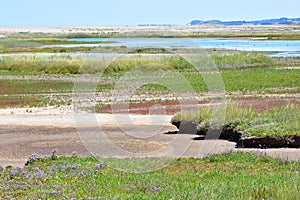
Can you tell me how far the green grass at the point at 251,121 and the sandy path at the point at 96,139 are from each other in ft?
2.20

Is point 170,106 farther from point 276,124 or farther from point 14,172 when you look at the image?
point 14,172

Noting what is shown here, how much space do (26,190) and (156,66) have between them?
3518 centimetres

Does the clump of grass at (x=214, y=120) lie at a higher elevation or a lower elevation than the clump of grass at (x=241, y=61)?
higher

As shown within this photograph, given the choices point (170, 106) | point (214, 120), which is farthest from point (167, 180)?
point (170, 106)

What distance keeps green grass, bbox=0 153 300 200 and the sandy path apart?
2.01 m

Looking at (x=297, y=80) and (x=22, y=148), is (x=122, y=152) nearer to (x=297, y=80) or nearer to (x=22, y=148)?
(x=22, y=148)

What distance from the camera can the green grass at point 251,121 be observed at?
714 inches

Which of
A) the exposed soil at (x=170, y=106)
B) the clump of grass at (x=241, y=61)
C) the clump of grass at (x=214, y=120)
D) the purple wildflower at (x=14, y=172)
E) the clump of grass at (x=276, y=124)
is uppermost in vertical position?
the purple wildflower at (x=14, y=172)

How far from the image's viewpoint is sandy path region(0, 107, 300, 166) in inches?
687

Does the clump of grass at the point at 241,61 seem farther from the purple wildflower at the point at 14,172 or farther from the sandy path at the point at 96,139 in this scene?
the purple wildflower at the point at 14,172

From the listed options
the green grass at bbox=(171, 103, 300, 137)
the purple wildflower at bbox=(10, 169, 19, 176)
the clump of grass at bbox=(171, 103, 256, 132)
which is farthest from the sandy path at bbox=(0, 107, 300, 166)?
the purple wildflower at bbox=(10, 169, 19, 176)

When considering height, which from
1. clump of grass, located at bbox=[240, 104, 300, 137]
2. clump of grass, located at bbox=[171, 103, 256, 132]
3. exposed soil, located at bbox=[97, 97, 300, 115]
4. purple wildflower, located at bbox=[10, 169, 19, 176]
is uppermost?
purple wildflower, located at bbox=[10, 169, 19, 176]

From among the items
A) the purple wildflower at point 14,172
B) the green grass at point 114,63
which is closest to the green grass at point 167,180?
the purple wildflower at point 14,172

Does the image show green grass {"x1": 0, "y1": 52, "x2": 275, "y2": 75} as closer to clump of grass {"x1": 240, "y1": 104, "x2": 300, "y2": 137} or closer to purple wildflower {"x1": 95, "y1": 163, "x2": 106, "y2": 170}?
clump of grass {"x1": 240, "y1": 104, "x2": 300, "y2": 137}
